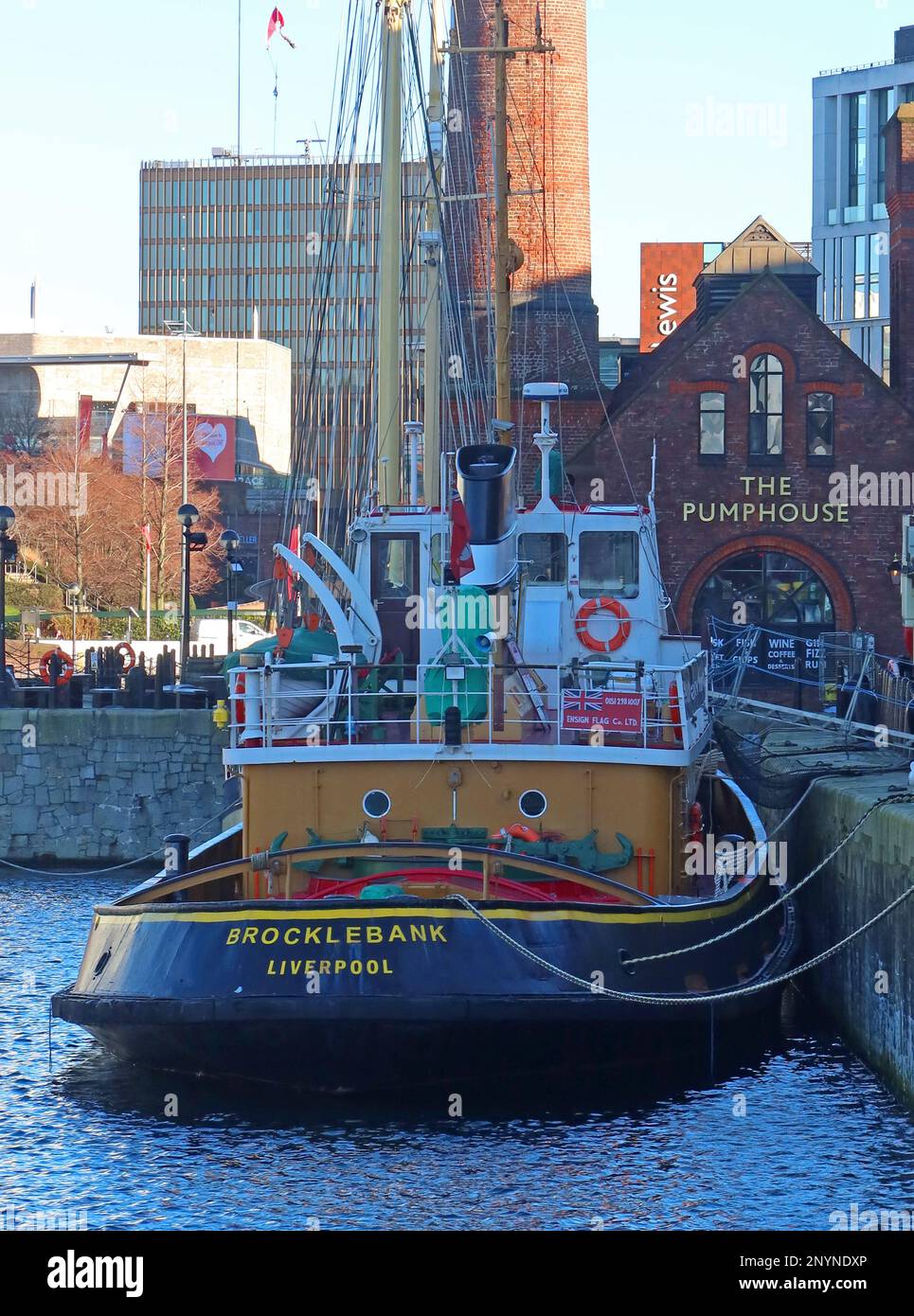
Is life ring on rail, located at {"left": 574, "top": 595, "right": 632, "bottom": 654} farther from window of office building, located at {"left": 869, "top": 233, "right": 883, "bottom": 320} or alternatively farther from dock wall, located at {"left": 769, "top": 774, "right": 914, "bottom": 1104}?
window of office building, located at {"left": 869, "top": 233, "right": 883, "bottom": 320}

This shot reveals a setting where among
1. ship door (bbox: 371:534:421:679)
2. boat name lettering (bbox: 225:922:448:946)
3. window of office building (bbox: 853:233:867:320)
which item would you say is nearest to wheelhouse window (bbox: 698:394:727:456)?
ship door (bbox: 371:534:421:679)

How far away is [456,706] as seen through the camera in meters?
16.0

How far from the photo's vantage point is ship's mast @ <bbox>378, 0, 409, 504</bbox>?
23.9 metres

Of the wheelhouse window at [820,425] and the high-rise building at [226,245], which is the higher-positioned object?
the high-rise building at [226,245]

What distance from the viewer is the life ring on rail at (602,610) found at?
19.5 m

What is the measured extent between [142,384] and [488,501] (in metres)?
77.0

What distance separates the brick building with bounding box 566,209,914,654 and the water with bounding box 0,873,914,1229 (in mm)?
25264

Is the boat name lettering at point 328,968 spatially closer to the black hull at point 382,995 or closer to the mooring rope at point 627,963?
the black hull at point 382,995

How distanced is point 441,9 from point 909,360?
1492cm

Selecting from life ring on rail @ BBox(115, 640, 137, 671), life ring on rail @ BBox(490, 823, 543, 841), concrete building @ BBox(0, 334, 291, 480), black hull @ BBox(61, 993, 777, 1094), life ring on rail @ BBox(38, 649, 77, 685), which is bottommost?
black hull @ BBox(61, 993, 777, 1094)

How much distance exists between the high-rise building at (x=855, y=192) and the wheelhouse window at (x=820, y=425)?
55.8 m

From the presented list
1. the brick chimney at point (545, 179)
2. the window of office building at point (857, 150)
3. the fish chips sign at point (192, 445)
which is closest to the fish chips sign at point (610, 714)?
the brick chimney at point (545, 179)

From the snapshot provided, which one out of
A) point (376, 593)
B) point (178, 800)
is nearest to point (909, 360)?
point (178, 800)

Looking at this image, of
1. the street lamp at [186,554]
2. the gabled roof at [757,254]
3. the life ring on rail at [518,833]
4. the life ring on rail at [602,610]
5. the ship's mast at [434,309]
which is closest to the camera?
the life ring on rail at [518,833]
